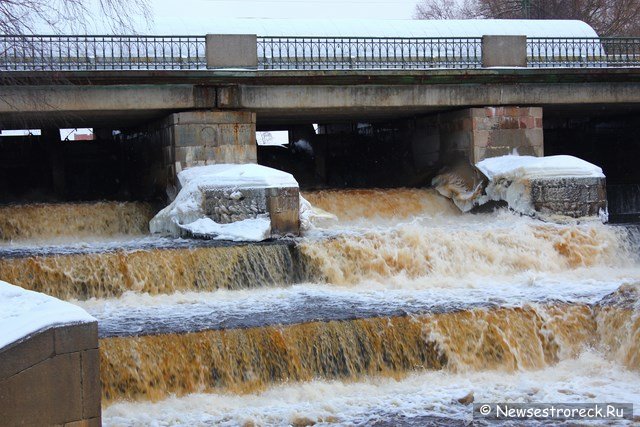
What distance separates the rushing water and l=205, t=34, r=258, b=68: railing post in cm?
435

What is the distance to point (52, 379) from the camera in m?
6.82

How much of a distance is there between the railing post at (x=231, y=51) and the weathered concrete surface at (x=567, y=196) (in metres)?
6.38

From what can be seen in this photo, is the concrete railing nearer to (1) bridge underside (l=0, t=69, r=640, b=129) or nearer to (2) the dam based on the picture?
(2) the dam

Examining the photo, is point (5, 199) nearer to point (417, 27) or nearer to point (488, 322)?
point (417, 27)

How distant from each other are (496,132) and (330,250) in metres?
7.19

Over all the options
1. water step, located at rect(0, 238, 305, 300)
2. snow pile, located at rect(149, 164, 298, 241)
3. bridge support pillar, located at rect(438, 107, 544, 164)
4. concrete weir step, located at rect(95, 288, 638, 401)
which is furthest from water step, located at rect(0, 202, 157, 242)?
bridge support pillar, located at rect(438, 107, 544, 164)

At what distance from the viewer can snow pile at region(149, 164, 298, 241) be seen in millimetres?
15414

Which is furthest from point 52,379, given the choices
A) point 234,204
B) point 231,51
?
point 231,51

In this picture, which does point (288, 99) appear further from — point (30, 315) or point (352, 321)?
point (30, 315)

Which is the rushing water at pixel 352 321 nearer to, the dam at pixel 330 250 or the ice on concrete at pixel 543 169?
the dam at pixel 330 250

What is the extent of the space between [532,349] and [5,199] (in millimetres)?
15580

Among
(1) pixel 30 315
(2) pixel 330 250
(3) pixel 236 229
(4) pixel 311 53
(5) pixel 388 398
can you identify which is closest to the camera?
(1) pixel 30 315

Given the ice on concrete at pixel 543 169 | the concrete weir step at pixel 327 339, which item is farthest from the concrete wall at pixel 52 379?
the ice on concrete at pixel 543 169

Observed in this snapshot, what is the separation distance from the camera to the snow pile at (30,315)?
679cm
